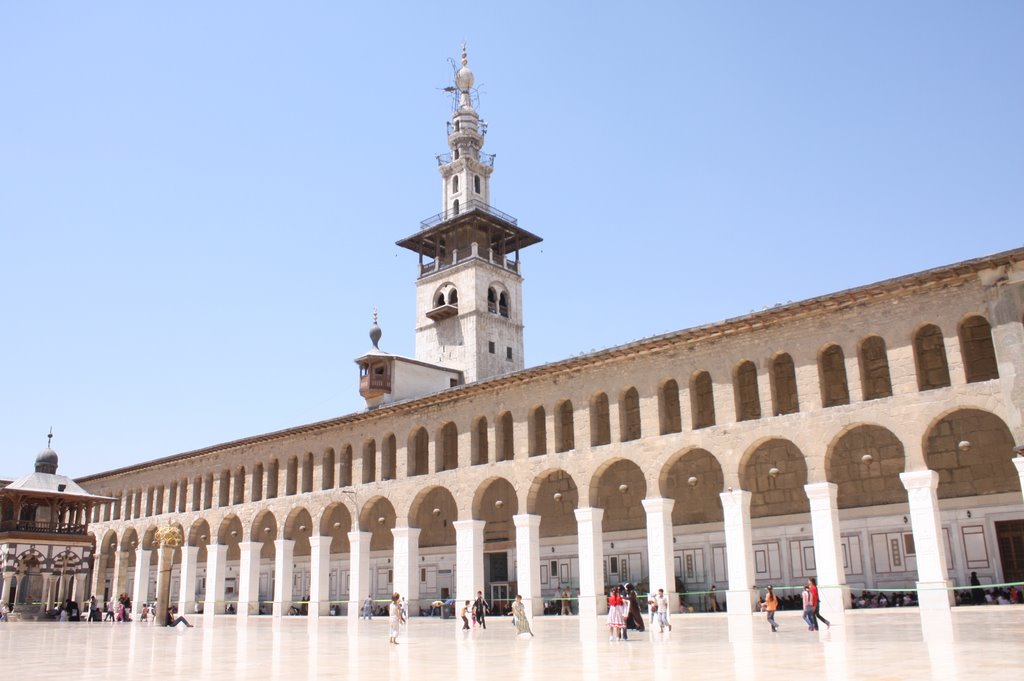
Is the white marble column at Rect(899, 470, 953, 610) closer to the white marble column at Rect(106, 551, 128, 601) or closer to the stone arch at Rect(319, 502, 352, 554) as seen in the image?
the stone arch at Rect(319, 502, 352, 554)

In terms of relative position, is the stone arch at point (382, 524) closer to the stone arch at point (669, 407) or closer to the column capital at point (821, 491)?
the stone arch at point (669, 407)

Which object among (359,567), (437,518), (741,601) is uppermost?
(437,518)

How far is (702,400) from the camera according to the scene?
29.7 metres

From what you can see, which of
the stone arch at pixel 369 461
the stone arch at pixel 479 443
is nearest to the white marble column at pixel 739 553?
the stone arch at pixel 479 443

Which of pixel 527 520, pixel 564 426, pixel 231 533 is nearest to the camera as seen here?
pixel 527 520

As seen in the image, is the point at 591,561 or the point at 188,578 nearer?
the point at 591,561

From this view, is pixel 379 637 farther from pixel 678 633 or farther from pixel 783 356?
pixel 783 356

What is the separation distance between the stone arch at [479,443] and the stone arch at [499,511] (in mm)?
3906

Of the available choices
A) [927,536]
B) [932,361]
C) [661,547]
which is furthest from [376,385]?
[927,536]

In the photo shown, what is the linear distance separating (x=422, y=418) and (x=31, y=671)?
2356cm

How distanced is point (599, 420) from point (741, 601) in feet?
28.2

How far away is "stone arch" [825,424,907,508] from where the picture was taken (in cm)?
2927

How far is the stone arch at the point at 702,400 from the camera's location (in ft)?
94.0

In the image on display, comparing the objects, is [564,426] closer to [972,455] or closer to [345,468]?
[345,468]
